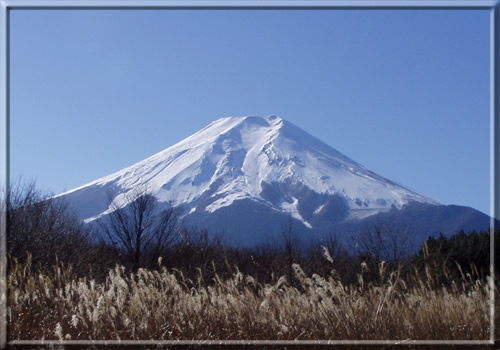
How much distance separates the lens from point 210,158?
1761 centimetres

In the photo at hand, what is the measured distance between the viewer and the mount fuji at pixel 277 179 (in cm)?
815

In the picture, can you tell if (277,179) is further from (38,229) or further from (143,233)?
(143,233)

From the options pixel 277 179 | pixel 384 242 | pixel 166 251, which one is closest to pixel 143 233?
pixel 166 251

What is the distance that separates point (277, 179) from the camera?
16859 millimetres

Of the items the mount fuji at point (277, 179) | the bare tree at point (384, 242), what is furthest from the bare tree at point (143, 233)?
the bare tree at point (384, 242)

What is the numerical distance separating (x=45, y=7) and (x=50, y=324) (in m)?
2.76

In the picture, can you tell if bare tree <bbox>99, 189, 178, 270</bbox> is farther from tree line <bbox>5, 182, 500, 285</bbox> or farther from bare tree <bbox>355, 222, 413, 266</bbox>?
bare tree <bbox>355, 222, 413, 266</bbox>

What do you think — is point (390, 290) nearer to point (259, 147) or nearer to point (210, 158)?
point (259, 147)

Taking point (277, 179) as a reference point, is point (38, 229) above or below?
below

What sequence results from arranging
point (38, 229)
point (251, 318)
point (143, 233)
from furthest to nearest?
point (143, 233), point (38, 229), point (251, 318)

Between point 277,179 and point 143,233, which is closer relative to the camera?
point 277,179

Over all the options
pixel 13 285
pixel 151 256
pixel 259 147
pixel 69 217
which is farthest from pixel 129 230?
pixel 13 285

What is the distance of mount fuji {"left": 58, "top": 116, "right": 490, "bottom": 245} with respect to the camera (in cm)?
815

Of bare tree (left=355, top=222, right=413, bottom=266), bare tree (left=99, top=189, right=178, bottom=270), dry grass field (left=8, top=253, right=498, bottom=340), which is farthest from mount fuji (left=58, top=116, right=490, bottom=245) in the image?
dry grass field (left=8, top=253, right=498, bottom=340)
